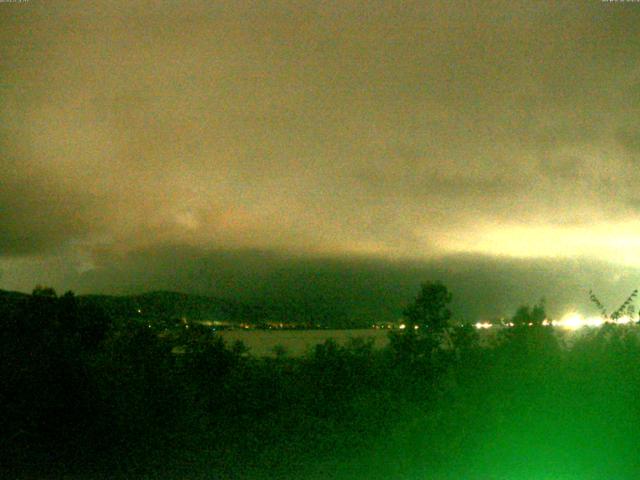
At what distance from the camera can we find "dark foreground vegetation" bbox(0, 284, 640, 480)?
10570 millimetres

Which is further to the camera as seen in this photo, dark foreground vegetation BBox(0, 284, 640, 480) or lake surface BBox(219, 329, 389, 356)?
lake surface BBox(219, 329, 389, 356)

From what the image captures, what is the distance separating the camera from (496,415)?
11570 millimetres

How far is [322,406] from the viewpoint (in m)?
13.5

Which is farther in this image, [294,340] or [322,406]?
[294,340]

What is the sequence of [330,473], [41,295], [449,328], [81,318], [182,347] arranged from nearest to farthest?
[330,473]
[182,347]
[449,328]
[41,295]
[81,318]

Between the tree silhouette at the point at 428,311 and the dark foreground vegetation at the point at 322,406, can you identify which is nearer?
the dark foreground vegetation at the point at 322,406

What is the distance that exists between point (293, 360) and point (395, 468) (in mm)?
4656

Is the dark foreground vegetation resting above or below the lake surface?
below

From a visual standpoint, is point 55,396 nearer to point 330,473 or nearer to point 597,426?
point 330,473

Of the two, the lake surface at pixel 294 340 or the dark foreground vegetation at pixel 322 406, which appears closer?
the dark foreground vegetation at pixel 322 406

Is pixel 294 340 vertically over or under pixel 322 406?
over

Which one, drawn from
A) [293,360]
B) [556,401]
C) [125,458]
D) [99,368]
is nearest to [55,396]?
[99,368]

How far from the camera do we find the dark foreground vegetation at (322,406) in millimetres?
10570

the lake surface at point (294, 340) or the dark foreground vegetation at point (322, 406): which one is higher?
the lake surface at point (294, 340)
